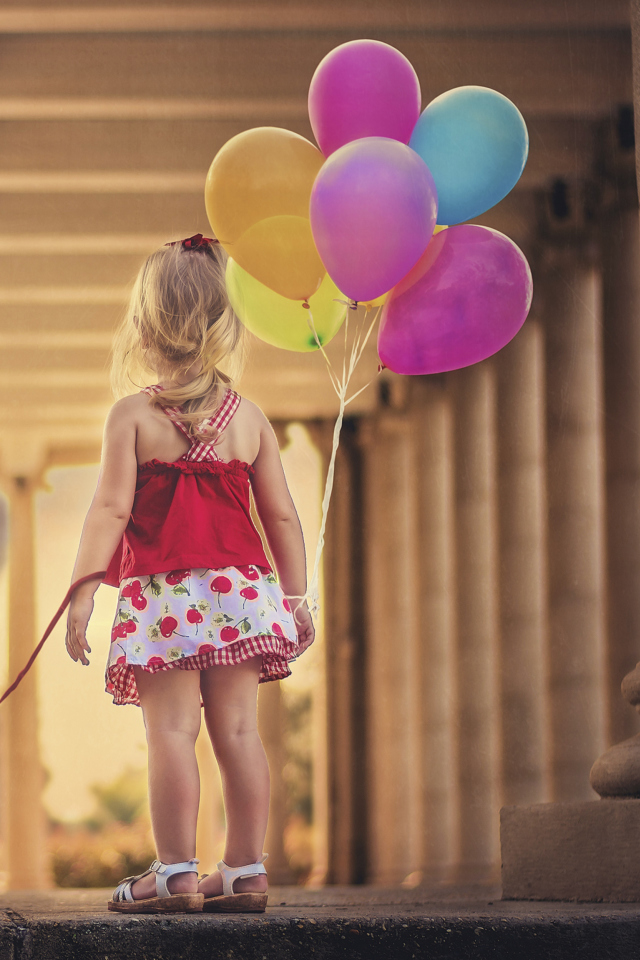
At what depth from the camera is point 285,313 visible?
373 centimetres

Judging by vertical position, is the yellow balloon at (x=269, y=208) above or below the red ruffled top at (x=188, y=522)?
above

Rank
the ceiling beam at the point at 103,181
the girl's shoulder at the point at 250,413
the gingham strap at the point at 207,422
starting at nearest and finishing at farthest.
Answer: the gingham strap at the point at 207,422, the girl's shoulder at the point at 250,413, the ceiling beam at the point at 103,181

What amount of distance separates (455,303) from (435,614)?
14550 millimetres

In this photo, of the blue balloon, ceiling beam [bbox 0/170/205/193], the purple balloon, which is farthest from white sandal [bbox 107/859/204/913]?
ceiling beam [bbox 0/170/205/193]

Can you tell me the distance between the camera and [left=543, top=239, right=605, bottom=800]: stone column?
1146cm

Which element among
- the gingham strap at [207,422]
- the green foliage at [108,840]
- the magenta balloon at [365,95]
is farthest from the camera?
the green foliage at [108,840]

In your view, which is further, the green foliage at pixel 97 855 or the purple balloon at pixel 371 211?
the green foliage at pixel 97 855

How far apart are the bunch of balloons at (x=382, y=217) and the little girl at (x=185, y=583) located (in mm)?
324

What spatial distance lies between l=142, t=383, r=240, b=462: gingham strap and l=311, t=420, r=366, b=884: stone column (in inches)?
645

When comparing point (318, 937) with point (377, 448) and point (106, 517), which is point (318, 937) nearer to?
point (106, 517)

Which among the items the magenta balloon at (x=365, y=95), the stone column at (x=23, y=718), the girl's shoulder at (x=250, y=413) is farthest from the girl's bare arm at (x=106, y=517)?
the stone column at (x=23, y=718)

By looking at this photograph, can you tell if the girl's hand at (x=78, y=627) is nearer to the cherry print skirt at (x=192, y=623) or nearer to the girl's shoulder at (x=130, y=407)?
the cherry print skirt at (x=192, y=623)

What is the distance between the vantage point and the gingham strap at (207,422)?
3016 millimetres

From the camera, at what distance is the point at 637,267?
10.2 metres
